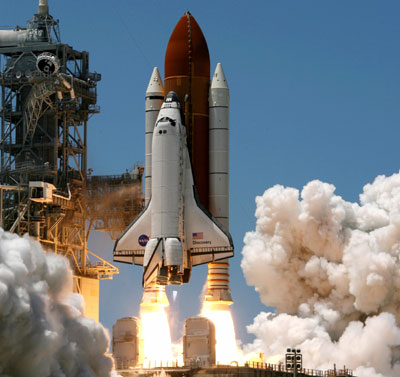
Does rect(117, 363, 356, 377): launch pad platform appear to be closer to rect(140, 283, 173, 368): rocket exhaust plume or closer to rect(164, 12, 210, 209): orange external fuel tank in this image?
rect(140, 283, 173, 368): rocket exhaust plume

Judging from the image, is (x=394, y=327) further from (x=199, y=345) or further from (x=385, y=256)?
(x=199, y=345)

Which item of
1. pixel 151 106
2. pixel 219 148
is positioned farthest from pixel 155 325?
pixel 151 106

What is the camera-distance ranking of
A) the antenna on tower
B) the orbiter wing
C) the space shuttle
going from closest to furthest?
the space shuttle
the orbiter wing
the antenna on tower

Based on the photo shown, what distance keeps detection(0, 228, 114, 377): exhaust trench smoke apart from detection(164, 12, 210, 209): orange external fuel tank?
65.0 ft

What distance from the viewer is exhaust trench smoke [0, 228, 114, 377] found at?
5116 centimetres

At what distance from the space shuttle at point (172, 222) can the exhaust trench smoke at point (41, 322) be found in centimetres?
1281

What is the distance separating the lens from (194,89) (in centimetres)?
7750

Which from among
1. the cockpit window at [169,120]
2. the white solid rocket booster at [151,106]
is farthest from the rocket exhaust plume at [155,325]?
the cockpit window at [169,120]

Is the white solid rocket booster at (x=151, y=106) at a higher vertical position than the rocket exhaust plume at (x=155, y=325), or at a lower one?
higher

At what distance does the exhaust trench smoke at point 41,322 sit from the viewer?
51156mm

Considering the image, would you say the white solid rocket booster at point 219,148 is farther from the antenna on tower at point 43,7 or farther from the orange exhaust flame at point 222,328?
the antenna on tower at point 43,7

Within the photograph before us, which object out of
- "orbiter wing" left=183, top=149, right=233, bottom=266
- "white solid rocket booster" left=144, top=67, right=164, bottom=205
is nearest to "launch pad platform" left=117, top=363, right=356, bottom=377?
"orbiter wing" left=183, top=149, right=233, bottom=266

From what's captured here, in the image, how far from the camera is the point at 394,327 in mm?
87062

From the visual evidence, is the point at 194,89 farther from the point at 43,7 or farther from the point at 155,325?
the point at 43,7
